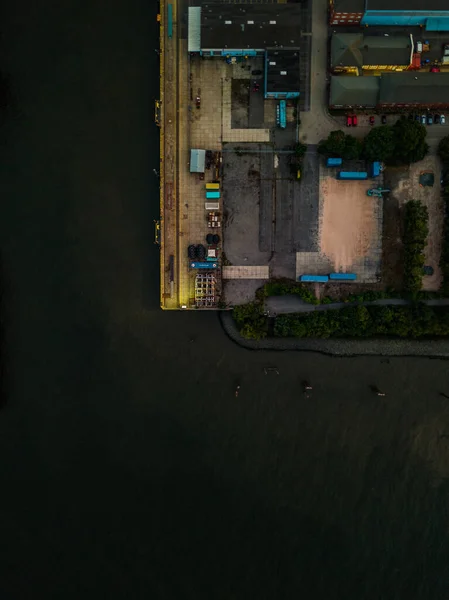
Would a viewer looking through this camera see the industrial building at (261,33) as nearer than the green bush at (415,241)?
Yes

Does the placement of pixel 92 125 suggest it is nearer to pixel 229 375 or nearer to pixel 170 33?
pixel 170 33

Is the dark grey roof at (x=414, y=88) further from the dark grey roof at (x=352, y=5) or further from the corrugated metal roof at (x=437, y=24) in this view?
the dark grey roof at (x=352, y=5)

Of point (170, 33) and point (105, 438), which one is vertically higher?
point (170, 33)

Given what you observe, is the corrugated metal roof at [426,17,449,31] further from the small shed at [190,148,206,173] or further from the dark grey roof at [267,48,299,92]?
the small shed at [190,148,206,173]

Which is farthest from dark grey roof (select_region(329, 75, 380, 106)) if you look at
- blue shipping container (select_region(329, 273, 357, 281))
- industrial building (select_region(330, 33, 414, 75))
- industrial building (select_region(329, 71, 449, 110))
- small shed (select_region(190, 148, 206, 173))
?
blue shipping container (select_region(329, 273, 357, 281))

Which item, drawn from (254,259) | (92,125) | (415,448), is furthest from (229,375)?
(92,125)

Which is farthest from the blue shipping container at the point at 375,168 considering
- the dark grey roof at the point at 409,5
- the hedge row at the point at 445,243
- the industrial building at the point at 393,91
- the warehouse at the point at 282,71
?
the dark grey roof at the point at 409,5
